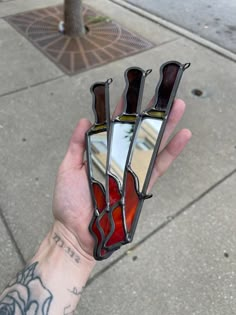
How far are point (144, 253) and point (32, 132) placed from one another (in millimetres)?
1283

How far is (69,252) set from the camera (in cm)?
142

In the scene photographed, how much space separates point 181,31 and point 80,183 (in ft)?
10.6

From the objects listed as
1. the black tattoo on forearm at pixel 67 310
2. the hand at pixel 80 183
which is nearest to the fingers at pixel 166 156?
the hand at pixel 80 183

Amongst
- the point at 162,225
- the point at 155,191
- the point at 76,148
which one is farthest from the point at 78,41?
the point at 76,148

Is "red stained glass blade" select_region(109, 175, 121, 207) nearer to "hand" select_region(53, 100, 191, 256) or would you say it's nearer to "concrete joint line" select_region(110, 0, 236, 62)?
"hand" select_region(53, 100, 191, 256)

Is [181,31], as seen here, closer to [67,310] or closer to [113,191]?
[113,191]

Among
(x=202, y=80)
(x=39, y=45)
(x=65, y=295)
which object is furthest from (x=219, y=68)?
(x=65, y=295)

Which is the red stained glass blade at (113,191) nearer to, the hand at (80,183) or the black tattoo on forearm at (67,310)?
the hand at (80,183)

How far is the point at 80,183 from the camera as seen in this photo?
1501 millimetres

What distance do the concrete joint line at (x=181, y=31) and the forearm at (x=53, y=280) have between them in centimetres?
295

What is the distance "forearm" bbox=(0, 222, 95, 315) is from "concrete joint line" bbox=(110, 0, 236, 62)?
2954mm

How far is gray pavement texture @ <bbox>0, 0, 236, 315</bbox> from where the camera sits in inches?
71.7

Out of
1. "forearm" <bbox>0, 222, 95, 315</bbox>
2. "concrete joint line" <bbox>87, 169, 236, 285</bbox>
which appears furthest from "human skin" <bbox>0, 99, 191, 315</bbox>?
"concrete joint line" <bbox>87, 169, 236, 285</bbox>

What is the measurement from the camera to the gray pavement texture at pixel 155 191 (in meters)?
1.82
